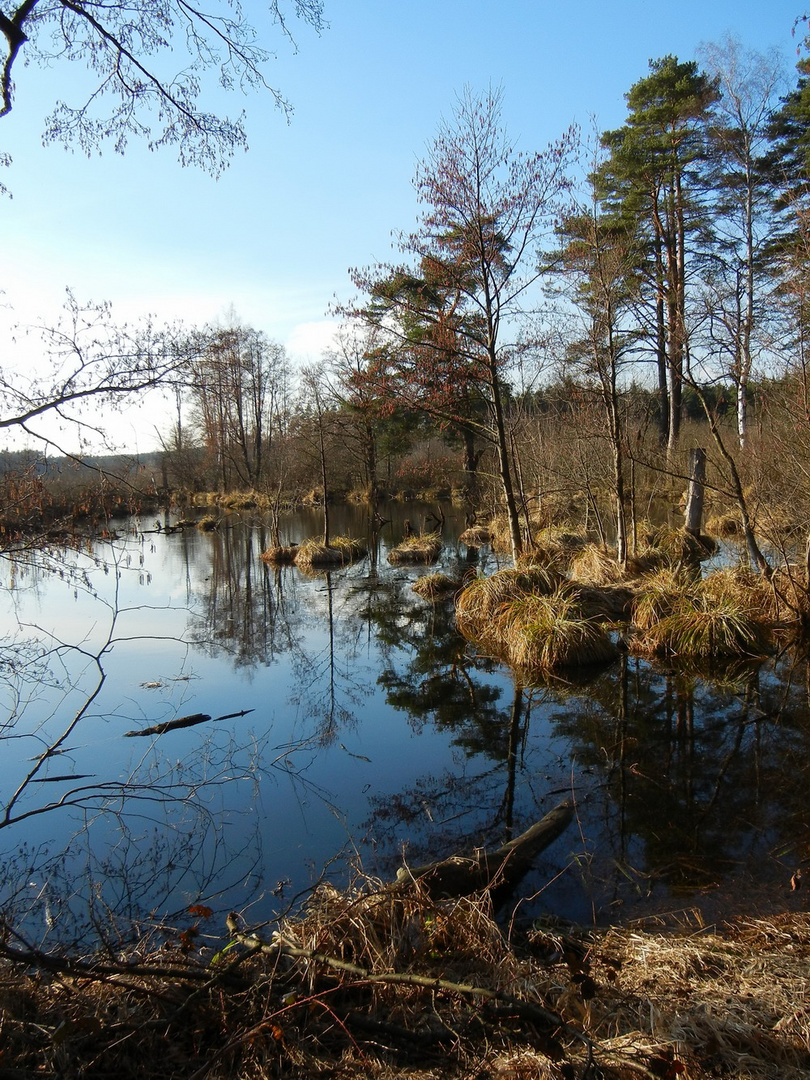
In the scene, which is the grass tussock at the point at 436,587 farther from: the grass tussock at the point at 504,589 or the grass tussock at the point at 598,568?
the grass tussock at the point at 504,589

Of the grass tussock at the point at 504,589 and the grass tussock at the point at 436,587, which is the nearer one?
the grass tussock at the point at 504,589

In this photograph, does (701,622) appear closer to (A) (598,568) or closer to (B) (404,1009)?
(A) (598,568)

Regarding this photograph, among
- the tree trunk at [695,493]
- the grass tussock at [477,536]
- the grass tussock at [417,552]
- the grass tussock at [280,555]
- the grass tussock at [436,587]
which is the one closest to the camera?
the tree trunk at [695,493]

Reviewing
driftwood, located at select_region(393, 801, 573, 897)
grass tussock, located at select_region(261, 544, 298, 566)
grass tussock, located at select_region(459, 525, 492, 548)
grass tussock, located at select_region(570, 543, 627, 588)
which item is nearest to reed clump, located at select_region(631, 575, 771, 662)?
grass tussock, located at select_region(570, 543, 627, 588)

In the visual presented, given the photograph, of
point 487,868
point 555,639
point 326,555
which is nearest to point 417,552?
point 326,555

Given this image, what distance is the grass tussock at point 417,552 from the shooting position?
794 inches

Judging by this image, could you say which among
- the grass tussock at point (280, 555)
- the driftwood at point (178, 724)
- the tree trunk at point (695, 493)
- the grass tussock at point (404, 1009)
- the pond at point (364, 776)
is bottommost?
the pond at point (364, 776)

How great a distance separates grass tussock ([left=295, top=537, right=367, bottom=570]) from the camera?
817 inches

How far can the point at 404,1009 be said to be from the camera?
121 inches

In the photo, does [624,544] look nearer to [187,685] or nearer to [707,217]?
[187,685]

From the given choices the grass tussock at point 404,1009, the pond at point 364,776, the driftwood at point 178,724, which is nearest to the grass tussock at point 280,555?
the pond at point 364,776

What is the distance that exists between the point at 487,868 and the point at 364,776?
8.05ft

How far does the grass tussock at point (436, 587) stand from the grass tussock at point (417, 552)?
152 inches

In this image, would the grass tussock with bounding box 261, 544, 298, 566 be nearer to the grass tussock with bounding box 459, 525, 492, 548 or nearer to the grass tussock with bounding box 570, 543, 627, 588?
the grass tussock with bounding box 459, 525, 492, 548
